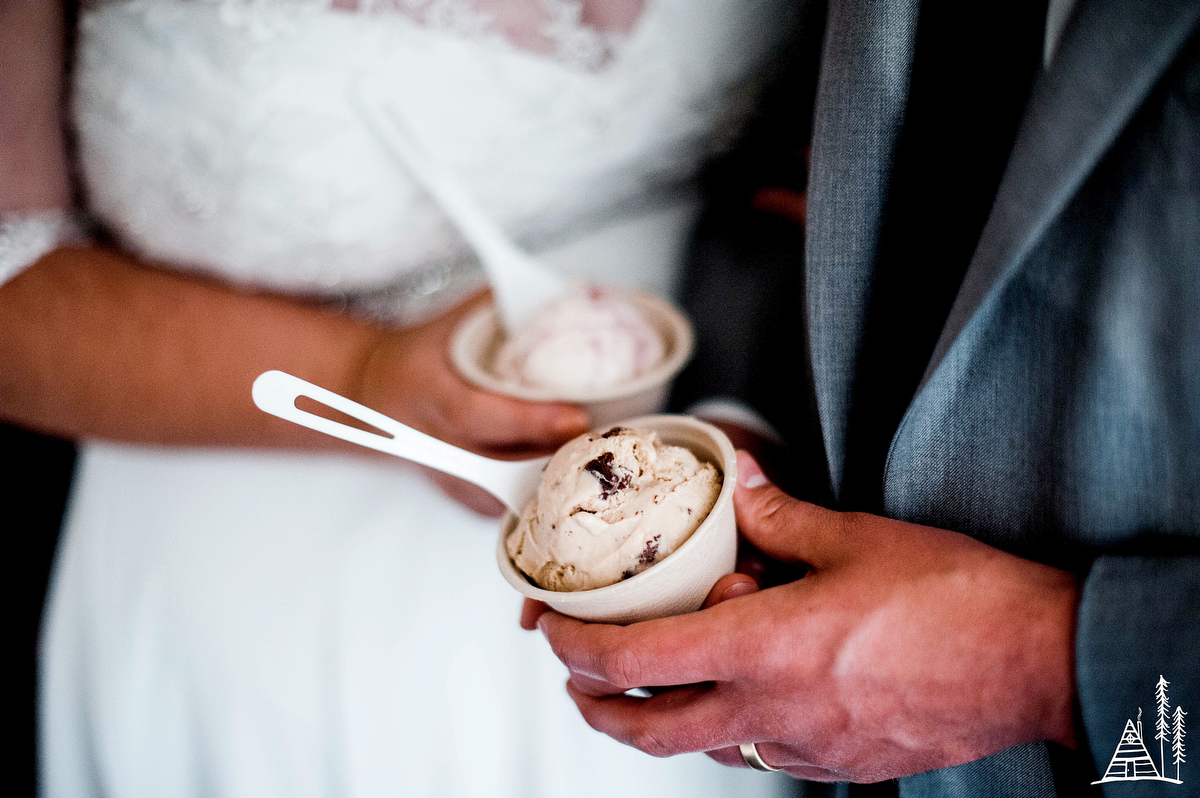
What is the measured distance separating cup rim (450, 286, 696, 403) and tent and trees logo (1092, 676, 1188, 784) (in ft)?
1.40

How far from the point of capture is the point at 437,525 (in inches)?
29.4

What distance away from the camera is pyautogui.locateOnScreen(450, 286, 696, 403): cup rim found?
631mm

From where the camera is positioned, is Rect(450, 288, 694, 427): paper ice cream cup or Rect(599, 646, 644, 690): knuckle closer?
Rect(599, 646, 644, 690): knuckle

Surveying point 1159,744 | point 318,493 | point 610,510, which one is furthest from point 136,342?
point 1159,744

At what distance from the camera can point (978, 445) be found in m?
0.46

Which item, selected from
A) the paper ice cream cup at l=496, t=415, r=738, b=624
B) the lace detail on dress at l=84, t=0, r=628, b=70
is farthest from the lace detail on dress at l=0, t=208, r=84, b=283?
the paper ice cream cup at l=496, t=415, r=738, b=624

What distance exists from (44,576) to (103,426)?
24 cm

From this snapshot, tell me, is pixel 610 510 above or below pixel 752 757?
above

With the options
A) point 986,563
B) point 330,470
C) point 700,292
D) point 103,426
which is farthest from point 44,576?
point 986,563

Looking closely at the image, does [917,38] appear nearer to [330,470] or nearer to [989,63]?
[989,63]

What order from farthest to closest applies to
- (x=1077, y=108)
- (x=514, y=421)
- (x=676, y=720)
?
(x=514, y=421), (x=676, y=720), (x=1077, y=108)

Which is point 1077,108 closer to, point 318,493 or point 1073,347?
point 1073,347

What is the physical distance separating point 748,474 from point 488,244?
43 centimetres

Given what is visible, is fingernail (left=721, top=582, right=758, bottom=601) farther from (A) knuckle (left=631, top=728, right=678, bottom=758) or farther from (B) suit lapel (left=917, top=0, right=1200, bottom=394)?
(B) suit lapel (left=917, top=0, right=1200, bottom=394)
